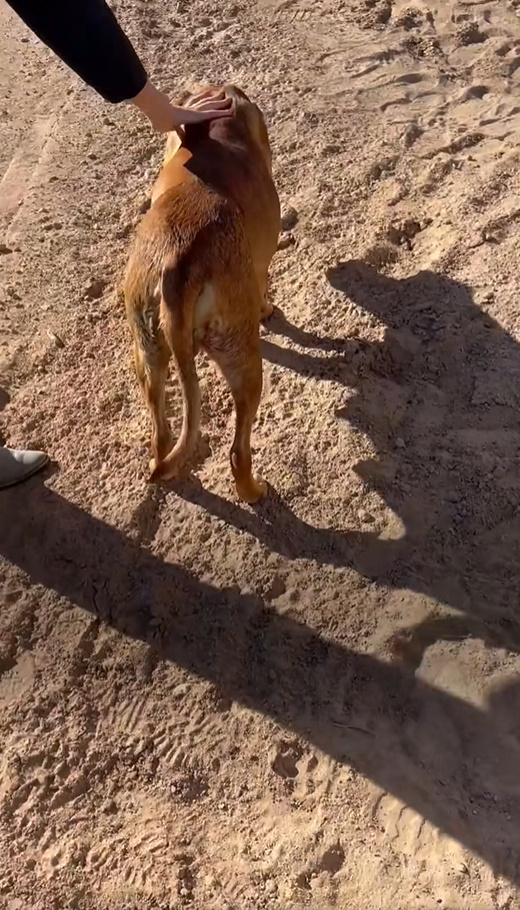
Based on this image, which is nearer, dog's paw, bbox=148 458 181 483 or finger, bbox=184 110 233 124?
dog's paw, bbox=148 458 181 483

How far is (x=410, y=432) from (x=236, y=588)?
1.09 meters

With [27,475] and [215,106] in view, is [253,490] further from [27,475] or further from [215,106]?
[215,106]

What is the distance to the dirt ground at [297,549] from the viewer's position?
286 cm

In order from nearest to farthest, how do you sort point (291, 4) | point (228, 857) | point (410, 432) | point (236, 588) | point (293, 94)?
point (228, 857) < point (236, 588) < point (410, 432) < point (293, 94) < point (291, 4)

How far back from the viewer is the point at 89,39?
9.23 ft

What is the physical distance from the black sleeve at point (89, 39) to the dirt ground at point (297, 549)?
1.51 metres

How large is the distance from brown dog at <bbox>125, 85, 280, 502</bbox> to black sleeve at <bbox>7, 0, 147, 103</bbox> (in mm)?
432

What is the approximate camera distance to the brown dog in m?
2.86

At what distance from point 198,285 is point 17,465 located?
1.45 meters

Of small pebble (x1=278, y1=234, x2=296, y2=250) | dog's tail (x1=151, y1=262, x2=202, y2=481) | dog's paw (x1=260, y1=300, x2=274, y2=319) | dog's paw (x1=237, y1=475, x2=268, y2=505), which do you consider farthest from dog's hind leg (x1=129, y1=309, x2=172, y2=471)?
small pebble (x1=278, y1=234, x2=296, y2=250)

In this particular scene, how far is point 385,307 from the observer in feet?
14.0

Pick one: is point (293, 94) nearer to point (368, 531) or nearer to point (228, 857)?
point (368, 531)

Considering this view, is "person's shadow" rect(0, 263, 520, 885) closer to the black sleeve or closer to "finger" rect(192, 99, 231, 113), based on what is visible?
"finger" rect(192, 99, 231, 113)

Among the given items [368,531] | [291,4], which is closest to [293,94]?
[291,4]
